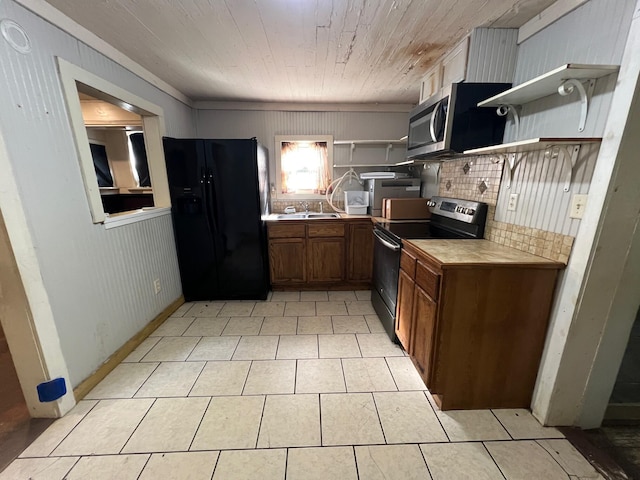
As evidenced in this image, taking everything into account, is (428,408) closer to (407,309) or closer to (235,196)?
(407,309)

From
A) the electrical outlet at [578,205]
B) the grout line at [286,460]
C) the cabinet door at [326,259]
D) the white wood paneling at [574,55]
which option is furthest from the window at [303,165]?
the grout line at [286,460]

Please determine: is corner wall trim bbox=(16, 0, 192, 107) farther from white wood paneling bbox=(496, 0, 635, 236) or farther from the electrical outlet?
the electrical outlet

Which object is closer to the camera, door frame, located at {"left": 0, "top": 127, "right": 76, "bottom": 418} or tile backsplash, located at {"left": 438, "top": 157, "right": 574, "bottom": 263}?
door frame, located at {"left": 0, "top": 127, "right": 76, "bottom": 418}

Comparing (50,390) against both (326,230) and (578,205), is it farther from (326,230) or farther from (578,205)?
(578,205)

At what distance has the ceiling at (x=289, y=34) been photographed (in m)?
1.42

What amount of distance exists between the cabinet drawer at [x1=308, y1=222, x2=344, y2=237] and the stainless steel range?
0.55 metres

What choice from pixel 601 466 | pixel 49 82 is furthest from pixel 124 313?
pixel 601 466

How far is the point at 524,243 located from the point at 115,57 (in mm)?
3067

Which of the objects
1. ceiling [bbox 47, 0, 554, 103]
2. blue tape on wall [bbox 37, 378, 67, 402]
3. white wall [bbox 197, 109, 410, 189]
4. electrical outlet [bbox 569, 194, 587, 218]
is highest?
ceiling [bbox 47, 0, 554, 103]

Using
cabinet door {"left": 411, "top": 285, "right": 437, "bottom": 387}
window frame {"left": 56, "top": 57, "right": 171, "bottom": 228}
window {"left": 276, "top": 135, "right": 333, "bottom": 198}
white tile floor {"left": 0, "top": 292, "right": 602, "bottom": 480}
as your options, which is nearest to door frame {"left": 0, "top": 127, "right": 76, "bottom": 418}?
white tile floor {"left": 0, "top": 292, "right": 602, "bottom": 480}

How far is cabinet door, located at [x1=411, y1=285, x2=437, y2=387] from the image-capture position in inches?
58.4

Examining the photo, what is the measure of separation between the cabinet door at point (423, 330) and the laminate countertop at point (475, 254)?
10.2 inches

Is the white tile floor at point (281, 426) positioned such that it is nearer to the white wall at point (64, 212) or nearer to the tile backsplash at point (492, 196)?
the white wall at point (64, 212)

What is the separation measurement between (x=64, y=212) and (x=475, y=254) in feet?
7.92
